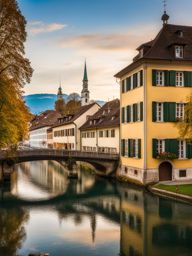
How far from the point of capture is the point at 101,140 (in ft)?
176

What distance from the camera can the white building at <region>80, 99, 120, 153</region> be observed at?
48.0 meters

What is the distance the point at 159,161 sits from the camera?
37312mm

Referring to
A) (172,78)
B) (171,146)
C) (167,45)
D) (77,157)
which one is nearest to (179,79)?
(172,78)

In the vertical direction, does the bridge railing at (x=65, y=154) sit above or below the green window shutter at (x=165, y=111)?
below

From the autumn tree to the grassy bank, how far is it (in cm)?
1300

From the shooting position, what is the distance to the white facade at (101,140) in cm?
4777

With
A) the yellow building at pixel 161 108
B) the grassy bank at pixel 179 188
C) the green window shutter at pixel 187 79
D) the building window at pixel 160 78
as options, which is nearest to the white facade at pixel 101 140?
the yellow building at pixel 161 108

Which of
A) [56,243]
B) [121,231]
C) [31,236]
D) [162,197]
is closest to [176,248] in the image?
[121,231]

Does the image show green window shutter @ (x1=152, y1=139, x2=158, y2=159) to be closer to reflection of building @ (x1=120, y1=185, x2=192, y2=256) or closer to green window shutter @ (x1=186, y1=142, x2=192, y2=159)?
green window shutter @ (x1=186, y1=142, x2=192, y2=159)

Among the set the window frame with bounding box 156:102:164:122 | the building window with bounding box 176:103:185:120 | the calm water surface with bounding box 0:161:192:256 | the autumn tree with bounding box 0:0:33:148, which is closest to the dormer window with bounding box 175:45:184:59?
the building window with bounding box 176:103:185:120

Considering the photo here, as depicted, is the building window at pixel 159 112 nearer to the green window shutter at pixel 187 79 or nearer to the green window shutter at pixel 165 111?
the green window shutter at pixel 165 111

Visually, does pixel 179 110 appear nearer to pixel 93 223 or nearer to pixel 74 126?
pixel 93 223

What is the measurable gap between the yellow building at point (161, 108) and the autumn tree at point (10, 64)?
38.7 ft

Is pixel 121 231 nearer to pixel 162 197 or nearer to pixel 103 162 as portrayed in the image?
pixel 162 197
